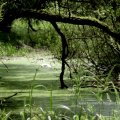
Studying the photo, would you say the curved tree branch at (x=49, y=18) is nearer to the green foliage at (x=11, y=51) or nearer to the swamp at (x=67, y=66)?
the swamp at (x=67, y=66)

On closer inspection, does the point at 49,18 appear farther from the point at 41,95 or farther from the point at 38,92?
the point at 38,92

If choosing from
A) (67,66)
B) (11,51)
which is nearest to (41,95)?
(67,66)

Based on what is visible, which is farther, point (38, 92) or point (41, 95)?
point (38, 92)

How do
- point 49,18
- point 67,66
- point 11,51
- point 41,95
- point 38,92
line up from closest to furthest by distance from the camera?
point 49,18, point 41,95, point 38,92, point 67,66, point 11,51

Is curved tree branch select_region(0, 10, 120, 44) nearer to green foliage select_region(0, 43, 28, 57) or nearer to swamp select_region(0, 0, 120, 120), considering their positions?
swamp select_region(0, 0, 120, 120)

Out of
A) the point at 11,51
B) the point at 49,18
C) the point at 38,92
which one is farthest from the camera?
the point at 11,51

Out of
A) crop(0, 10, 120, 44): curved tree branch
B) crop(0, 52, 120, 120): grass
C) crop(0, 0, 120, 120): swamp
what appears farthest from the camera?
crop(0, 10, 120, 44): curved tree branch

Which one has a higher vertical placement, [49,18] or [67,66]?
[49,18]

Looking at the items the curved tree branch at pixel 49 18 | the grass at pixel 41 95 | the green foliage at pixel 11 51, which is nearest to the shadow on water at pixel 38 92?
the grass at pixel 41 95

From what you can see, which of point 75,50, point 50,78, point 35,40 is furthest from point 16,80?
point 35,40

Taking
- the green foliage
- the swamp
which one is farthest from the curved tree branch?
the green foliage

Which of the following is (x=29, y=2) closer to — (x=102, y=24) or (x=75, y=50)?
(x=102, y=24)

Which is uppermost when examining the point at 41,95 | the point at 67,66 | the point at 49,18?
the point at 49,18

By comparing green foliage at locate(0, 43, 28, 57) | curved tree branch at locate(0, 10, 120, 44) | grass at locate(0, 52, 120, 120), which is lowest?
grass at locate(0, 52, 120, 120)
